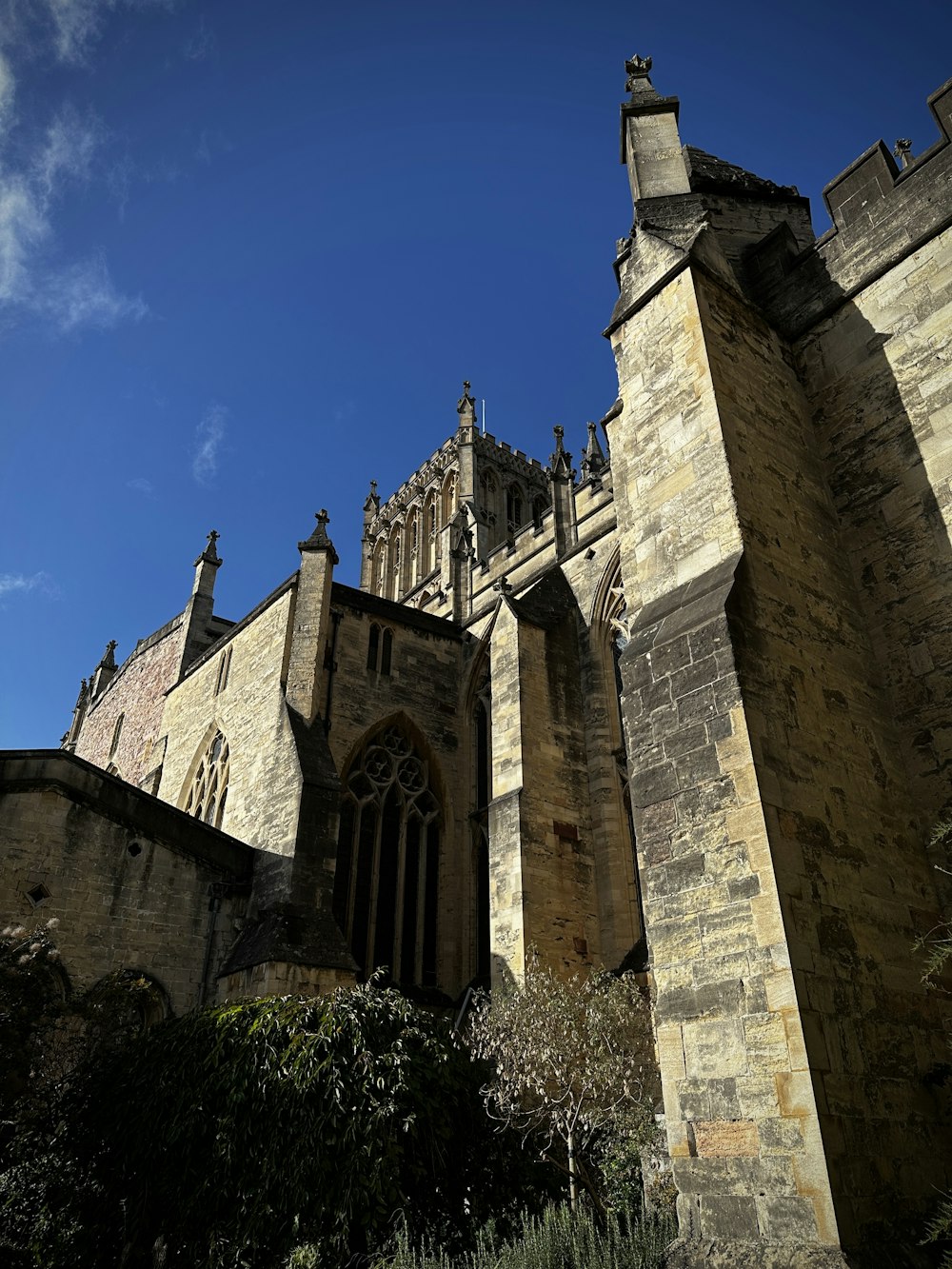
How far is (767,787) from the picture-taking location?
5.43m

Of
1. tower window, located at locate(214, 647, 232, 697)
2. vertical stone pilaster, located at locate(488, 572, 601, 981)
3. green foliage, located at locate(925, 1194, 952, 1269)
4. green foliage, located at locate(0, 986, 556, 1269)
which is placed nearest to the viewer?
green foliage, located at locate(925, 1194, 952, 1269)

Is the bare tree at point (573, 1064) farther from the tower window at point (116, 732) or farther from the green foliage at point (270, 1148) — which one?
the tower window at point (116, 732)

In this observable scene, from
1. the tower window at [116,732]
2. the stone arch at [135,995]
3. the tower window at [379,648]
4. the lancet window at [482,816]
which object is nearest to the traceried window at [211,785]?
the tower window at [379,648]

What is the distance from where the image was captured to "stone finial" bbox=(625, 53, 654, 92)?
10141mm

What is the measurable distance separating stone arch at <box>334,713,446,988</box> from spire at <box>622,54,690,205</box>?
31.7 ft

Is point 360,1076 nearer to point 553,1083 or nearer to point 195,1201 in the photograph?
point 195,1201

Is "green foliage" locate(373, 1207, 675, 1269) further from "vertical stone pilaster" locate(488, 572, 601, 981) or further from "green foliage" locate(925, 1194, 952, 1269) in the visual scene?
"vertical stone pilaster" locate(488, 572, 601, 981)

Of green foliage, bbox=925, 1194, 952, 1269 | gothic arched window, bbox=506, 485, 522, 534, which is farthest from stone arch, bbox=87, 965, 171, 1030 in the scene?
gothic arched window, bbox=506, 485, 522, 534

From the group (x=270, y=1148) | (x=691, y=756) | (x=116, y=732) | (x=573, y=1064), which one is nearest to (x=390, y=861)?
(x=573, y=1064)

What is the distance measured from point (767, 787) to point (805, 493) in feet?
11.3

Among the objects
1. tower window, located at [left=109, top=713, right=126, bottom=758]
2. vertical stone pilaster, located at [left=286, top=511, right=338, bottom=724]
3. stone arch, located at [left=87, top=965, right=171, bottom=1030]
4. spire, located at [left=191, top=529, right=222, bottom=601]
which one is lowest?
stone arch, located at [left=87, top=965, right=171, bottom=1030]

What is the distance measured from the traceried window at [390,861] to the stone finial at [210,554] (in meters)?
9.93

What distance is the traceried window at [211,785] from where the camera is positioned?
15828mm

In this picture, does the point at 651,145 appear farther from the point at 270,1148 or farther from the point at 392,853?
the point at 392,853
